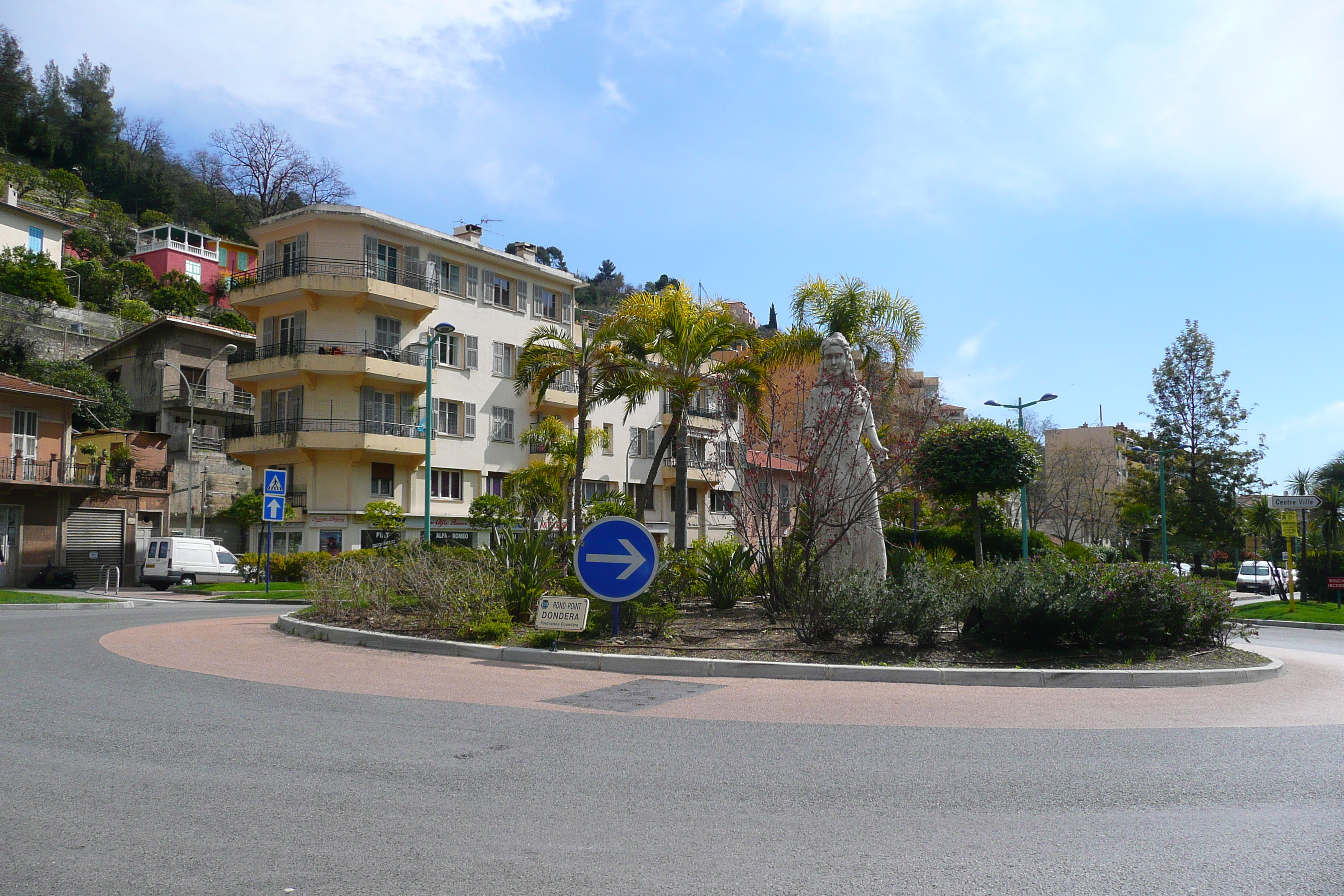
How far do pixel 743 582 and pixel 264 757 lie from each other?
10.2 m

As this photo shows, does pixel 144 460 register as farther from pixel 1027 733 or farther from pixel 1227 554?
pixel 1227 554

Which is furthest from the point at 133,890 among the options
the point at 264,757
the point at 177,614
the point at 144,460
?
the point at 144,460

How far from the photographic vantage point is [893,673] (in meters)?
9.69

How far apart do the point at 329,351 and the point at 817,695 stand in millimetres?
35869

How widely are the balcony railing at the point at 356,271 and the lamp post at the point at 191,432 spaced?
3.55m

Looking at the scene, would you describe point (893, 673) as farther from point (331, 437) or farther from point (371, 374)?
point (371, 374)

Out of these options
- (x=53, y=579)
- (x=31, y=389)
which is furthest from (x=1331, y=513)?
(x=31, y=389)

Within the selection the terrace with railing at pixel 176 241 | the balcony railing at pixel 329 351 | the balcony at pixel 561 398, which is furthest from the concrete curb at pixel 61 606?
the terrace with railing at pixel 176 241

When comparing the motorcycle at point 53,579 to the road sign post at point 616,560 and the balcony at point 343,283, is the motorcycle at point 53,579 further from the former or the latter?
the road sign post at point 616,560

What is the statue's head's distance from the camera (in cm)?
1455

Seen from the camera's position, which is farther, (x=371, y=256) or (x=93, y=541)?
(x=371, y=256)

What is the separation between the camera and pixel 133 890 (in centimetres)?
389

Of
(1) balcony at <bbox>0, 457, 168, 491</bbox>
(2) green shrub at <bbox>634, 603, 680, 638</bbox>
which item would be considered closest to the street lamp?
(2) green shrub at <bbox>634, 603, 680, 638</bbox>

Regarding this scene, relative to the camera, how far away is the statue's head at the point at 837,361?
1455cm
